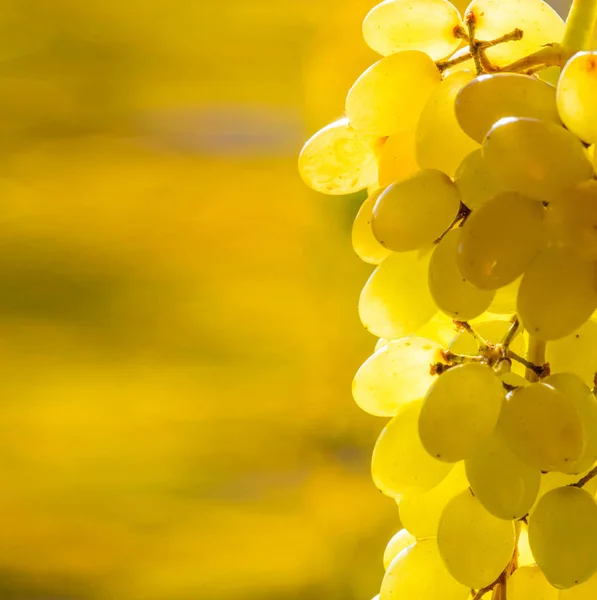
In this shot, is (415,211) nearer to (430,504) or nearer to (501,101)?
(501,101)

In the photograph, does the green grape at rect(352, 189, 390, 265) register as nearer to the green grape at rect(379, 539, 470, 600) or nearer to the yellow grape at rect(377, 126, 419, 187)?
the yellow grape at rect(377, 126, 419, 187)

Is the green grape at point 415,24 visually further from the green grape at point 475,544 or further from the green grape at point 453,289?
the green grape at point 475,544

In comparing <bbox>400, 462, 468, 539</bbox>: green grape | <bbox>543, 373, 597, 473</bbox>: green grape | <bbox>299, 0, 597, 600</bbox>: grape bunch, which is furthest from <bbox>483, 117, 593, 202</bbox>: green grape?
<bbox>400, 462, 468, 539</bbox>: green grape

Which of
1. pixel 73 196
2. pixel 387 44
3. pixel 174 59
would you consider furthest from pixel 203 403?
pixel 387 44

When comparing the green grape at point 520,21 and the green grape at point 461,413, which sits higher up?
the green grape at point 520,21

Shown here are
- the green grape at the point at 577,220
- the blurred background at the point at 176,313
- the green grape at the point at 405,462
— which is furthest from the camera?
the blurred background at the point at 176,313

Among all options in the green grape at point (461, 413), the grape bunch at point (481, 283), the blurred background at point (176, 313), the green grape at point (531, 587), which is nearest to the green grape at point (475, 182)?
the grape bunch at point (481, 283)

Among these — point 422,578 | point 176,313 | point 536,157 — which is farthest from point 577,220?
point 176,313
